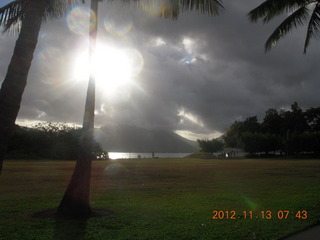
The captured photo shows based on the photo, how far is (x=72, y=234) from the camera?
7484 millimetres

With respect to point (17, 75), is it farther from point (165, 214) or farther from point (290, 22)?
point (290, 22)

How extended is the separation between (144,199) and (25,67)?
8130 millimetres

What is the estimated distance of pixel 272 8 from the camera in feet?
45.7

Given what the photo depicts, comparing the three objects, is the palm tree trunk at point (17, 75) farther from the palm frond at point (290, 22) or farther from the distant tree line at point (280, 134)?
the distant tree line at point (280, 134)

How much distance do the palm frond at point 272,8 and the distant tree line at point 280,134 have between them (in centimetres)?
6758

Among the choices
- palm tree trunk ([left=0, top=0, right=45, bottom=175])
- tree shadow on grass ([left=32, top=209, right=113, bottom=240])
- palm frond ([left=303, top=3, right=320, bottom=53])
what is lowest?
tree shadow on grass ([left=32, top=209, right=113, bottom=240])

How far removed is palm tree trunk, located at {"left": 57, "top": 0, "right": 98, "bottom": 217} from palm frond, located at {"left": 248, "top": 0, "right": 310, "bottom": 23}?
23.8 feet

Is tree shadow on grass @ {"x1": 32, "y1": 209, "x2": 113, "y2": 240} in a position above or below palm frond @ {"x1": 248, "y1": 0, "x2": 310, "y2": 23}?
below
